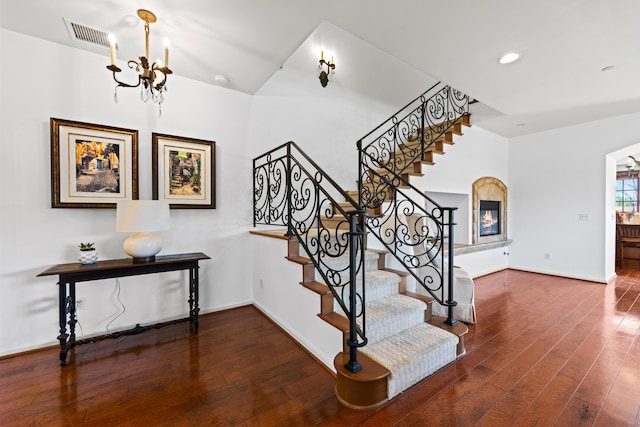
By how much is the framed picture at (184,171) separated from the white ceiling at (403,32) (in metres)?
0.80

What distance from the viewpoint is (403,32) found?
7.23ft

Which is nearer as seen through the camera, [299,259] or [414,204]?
[299,259]

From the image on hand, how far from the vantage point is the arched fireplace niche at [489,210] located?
5.09 meters

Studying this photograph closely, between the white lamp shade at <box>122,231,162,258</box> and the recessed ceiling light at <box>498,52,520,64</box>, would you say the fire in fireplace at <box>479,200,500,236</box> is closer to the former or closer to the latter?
the recessed ceiling light at <box>498,52,520,64</box>

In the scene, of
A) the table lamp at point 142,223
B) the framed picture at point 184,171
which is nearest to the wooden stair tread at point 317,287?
the table lamp at point 142,223

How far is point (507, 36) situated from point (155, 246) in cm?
368

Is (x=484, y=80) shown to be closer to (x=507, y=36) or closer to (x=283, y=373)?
(x=507, y=36)

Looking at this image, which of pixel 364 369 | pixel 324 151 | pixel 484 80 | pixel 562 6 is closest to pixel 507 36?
pixel 562 6

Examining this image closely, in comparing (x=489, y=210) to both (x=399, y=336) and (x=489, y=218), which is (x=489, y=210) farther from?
(x=399, y=336)

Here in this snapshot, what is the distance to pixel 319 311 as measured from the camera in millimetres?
2229

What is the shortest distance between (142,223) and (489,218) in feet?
19.8

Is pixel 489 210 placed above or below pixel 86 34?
below

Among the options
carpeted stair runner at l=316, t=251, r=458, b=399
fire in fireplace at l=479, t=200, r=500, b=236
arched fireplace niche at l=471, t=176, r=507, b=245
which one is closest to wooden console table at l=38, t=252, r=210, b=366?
carpeted stair runner at l=316, t=251, r=458, b=399

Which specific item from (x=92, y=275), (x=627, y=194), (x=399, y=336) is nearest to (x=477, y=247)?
(x=399, y=336)
